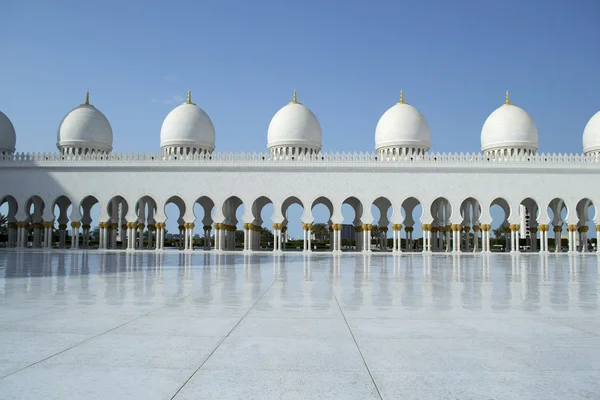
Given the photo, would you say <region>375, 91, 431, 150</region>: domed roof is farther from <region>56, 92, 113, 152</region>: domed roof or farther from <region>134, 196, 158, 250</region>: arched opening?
<region>56, 92, 113, 152</region>: domed roof

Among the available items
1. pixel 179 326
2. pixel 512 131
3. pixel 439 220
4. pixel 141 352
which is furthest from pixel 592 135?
pixel 141 352

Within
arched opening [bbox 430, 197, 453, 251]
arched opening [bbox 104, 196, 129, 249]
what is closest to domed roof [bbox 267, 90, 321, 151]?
arched opening [bbox 430, 197, 453, 251]

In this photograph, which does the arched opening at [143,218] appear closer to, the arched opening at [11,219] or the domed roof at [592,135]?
the arched opening at [11,219]

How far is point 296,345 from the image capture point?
307 centimetres

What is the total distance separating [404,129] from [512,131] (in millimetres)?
4934

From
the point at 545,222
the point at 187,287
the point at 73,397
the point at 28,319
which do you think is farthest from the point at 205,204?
the point at 73,397

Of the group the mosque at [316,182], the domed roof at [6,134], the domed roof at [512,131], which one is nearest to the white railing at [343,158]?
the mosque at [316,182]

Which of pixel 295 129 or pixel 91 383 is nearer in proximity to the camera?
pixel 91 383

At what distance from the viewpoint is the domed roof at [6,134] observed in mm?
25375

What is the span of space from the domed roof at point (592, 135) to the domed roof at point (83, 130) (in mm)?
23259

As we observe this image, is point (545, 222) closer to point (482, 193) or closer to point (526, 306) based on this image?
point (482, 193)

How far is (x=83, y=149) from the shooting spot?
2505 centimetres

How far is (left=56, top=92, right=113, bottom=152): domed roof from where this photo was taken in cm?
2497

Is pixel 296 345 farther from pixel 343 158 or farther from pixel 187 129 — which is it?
pixel 187 129
